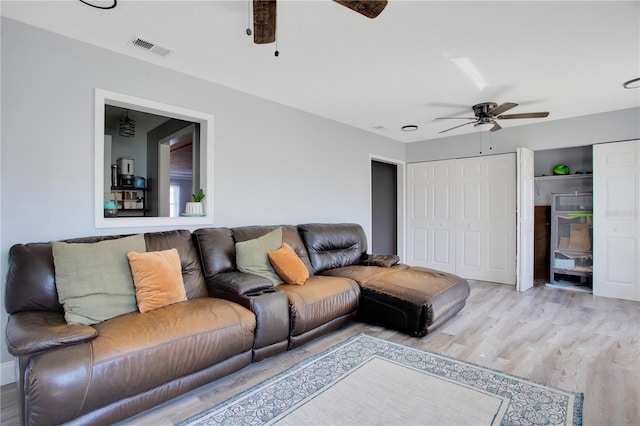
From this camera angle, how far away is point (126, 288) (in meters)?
2.29

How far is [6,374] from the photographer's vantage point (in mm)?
2299

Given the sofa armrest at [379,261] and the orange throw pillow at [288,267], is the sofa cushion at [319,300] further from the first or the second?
the sofa armrest at [379,261]

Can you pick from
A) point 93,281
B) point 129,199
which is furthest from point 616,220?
point 129,199

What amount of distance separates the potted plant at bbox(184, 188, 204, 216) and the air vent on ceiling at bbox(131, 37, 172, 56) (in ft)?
4.28

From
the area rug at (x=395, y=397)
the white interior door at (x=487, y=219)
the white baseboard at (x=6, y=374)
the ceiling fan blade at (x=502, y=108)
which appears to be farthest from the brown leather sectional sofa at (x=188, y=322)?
the white interior door at (x=487, y=219)

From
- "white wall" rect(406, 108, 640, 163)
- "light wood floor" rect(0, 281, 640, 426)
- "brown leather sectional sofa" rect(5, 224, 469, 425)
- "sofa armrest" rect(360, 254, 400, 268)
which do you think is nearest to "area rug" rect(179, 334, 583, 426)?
"light wood floor" rect(0, 281, 640, 426)

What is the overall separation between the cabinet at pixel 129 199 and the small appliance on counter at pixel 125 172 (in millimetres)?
83

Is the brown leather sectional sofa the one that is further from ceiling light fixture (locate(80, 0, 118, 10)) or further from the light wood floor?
ceiling light fixture (locate(80, 0, 118, 10))

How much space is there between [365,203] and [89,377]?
4408mm

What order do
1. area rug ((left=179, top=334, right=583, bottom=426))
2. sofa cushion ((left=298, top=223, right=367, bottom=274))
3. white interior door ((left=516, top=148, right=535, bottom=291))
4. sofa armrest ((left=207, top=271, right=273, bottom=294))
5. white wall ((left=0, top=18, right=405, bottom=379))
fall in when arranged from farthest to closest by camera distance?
white interior door ((left=516, top=148, right=535, bottom=291))
sofa cushion ((left=298, top=223, right=367, bottom=274))
sofa armrest ((left=207, top=271, right=273, bottom=294))
white wall ((left=0, top=18, right=405, bottom=379))
area rug ((left=179, top=334, right=583, bottom=426))

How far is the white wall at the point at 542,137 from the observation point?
441 centimetres

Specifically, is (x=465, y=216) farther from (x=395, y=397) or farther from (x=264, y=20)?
(x=264, y=20)

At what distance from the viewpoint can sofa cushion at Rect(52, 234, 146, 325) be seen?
2.09 metres

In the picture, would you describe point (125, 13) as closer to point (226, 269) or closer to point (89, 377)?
point (226, 269)
